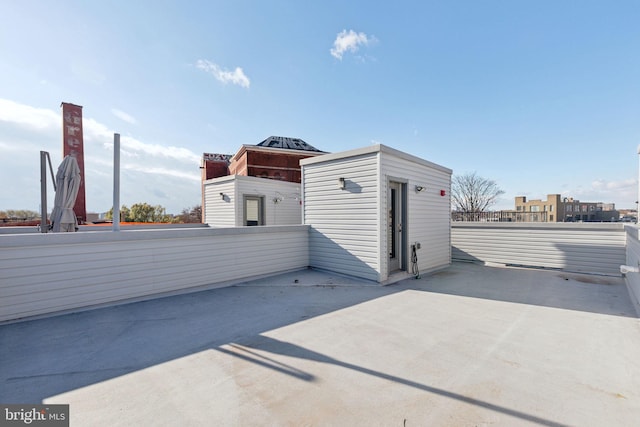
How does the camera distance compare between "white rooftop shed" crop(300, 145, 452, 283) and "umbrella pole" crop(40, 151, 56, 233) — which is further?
"white rooftop shed" crop(300, 145, 452, 283)

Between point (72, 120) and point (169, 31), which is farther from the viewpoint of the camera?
point (72, 120)

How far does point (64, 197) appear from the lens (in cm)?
428

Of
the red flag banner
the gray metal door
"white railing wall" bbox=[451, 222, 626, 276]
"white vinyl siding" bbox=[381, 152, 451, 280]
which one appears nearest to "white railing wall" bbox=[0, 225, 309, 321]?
the gray metal door

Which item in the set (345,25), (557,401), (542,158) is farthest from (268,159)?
(542,158)

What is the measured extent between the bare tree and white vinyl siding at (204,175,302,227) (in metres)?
19.5

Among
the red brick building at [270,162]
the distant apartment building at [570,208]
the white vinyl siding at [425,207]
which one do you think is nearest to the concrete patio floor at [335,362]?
the white vinyl siding at [425,207]

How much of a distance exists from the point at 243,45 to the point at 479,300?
951 cm

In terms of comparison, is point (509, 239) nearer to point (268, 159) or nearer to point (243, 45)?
point (243, 45)

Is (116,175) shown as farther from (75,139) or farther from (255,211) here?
(75,139)

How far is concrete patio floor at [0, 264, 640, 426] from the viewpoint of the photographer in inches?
67.7

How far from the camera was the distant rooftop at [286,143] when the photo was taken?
18.4 m

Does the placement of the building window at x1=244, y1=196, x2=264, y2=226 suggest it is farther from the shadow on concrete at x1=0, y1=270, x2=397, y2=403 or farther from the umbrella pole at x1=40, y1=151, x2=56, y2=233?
the umbrella pole at x1=40, y1=151, x2=56, y2=233

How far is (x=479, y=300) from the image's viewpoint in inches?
168

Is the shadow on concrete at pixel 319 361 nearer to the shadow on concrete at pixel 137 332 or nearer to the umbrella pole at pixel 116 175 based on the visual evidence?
the shadow on concrete at pixel 137 332
